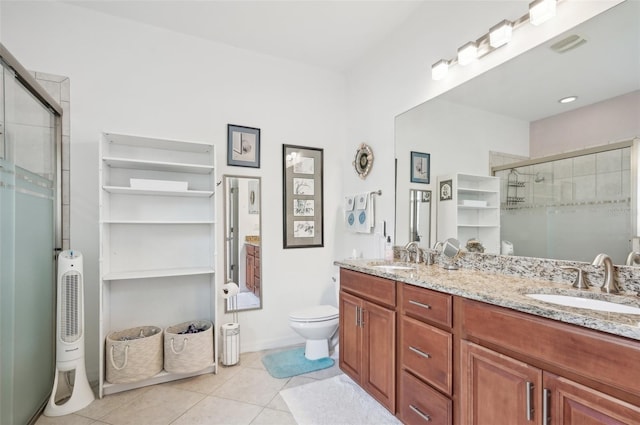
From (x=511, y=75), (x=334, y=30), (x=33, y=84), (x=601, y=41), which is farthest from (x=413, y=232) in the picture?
(x=33, y=84)

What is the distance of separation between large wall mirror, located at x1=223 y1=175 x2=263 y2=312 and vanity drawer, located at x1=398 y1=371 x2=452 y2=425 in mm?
1611

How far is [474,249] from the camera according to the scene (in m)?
1.92

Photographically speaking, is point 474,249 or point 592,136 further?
point 474,249

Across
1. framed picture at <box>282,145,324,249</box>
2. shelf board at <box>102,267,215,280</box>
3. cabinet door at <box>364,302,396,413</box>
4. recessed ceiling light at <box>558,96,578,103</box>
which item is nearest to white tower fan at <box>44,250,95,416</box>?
shelf board at <box>102,267,215,280</box>

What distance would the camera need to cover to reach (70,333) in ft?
6.38

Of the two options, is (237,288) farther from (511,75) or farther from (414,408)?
(511,75)

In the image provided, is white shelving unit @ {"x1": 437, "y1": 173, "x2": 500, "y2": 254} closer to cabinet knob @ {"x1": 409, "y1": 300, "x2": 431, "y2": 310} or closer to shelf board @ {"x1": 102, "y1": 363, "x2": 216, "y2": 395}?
cabinet knob @ {"x1": 409, "y1": 300, "x2": 431, "y2": 310}

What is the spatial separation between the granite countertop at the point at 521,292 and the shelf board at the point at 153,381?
1524 millimetres

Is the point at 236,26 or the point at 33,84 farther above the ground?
the point at 236,26

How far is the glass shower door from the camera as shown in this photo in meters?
1.50

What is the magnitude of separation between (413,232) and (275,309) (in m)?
1.53

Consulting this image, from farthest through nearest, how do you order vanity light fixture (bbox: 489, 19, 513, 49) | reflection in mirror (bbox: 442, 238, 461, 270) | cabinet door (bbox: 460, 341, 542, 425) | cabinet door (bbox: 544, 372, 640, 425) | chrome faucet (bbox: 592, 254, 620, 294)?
reflection in mirror (bbox: 442, 238, 461, 270) → vanity light fixture (bbox: 489, 19, 513, 49) → chrome faucet (bbox: 592, 254, 620, 294) → cabinet door (bbox: 460, 341, 542, 425) → cabinet door (bbox: 544, 372, 640, 425)

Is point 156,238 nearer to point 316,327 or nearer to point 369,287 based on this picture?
point 316,327

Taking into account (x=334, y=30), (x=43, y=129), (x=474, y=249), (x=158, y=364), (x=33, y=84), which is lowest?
(x=158, y=364)
